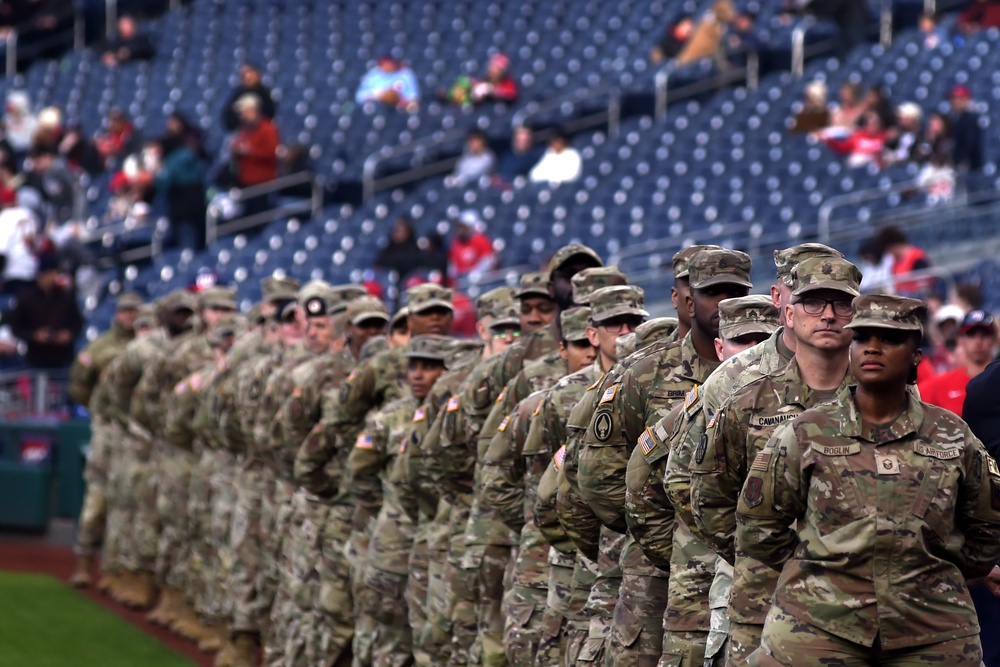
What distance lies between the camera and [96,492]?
16031mm

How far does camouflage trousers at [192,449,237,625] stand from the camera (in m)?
12.8

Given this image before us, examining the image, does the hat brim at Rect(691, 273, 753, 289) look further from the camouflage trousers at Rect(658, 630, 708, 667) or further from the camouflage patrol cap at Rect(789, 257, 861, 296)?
the camouflage trousers at Rect(658, 630, 708, 667)

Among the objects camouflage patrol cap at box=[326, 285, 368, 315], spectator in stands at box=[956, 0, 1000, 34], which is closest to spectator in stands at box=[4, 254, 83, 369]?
camouflage patrol cap at box=[326, 285, 368, 315]

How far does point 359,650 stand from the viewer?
→ 9.86 meters

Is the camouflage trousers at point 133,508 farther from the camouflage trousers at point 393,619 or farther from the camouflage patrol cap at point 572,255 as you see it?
the camouflage patrol cap at point 572,255

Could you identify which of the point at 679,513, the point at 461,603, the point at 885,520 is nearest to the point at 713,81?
the point at 461,603

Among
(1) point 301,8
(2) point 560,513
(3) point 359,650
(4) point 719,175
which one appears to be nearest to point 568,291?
(2) point 560,513

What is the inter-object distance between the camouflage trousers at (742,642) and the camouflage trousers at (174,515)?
28.9 feet

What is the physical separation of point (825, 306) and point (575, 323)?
7.49 ft

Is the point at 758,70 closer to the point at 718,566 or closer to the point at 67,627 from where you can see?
the point at 67,627

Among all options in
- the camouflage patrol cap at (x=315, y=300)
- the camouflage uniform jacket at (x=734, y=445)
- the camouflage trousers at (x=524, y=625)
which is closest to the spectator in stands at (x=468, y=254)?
the camouflage patrol cap at (x=315, y=300)

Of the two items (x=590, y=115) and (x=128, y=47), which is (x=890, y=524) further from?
(x=128, y=47)

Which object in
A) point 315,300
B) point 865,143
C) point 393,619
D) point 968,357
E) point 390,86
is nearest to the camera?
point 968,357

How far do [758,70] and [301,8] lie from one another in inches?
336
